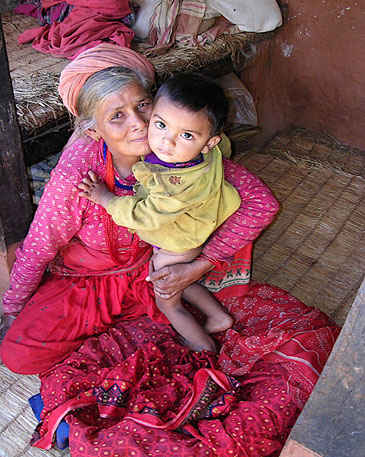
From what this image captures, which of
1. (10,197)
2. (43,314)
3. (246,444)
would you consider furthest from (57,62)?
(246,444)

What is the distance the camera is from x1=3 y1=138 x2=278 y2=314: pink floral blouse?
1756mm

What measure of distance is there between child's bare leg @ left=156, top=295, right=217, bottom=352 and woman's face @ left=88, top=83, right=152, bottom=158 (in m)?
0.57

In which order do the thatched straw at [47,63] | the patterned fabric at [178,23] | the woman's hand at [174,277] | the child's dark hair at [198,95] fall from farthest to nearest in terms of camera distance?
the patterned fabric at [178,23]
the thatched straw at [47,63]
the woman's hand at [174,277]
the child's dark hair at [198,95]

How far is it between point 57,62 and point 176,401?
196 centimetres

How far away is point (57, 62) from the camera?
281 cm

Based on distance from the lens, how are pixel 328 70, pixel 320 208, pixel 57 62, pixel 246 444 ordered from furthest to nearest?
pixel 328 70, pixel 320 208, pixel 57 62, pixel 246 444

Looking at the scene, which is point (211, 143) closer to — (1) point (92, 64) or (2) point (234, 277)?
(1) point (92, 64)

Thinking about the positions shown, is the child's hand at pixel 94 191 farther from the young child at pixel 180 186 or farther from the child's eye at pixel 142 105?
the child's eye at pixel 142 105

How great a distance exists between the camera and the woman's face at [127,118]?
1.65 metres

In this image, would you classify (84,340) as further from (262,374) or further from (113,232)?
(262,374)

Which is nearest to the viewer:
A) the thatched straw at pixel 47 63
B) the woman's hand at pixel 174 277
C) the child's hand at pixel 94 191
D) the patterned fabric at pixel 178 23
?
the child's hand at pixel 94 191

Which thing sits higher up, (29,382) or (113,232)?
(113,232)

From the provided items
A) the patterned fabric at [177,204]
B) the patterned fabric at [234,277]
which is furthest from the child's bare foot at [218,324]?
the patterned fabric at [177,204]

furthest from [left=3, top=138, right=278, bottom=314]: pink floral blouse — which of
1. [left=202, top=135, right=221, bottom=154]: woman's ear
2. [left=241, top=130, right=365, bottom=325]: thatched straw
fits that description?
[left=241, top=130, right=365, bottom=325]: thatched straw
